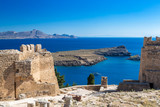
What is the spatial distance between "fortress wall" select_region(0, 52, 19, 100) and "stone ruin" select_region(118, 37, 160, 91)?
1146 cm

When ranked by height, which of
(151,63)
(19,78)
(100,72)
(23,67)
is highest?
(23,67)

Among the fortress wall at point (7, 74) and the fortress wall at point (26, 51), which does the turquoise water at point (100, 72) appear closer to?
the fortress wall at point (26, 51)

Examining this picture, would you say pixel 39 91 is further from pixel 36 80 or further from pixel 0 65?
pixel 0 65

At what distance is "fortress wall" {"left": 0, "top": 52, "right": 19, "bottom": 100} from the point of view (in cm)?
1311

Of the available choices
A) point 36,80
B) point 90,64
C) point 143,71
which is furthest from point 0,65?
point 90,64

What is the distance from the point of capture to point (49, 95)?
47.3 ft

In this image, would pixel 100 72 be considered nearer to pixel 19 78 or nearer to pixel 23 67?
pixel 19 78

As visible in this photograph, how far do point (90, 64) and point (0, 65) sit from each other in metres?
72.7

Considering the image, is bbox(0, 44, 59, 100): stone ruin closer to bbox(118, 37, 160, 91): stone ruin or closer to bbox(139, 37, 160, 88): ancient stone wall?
bbox(118, 37, 160, 91): stone ruin

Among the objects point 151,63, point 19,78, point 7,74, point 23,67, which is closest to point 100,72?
point 151,63

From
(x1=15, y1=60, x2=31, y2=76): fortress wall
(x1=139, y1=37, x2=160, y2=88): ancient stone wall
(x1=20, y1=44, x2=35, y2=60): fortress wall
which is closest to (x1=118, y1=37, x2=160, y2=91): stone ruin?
(x1=139, y1=37, x2=160, y2=88): ancient stone wall

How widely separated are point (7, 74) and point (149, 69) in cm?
1417

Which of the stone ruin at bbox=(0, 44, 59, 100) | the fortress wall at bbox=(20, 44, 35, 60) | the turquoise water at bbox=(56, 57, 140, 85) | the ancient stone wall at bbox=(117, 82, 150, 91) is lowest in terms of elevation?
the turquoise water at bbox=(56, 57, 140, 85)

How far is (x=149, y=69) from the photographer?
61.4 ft
